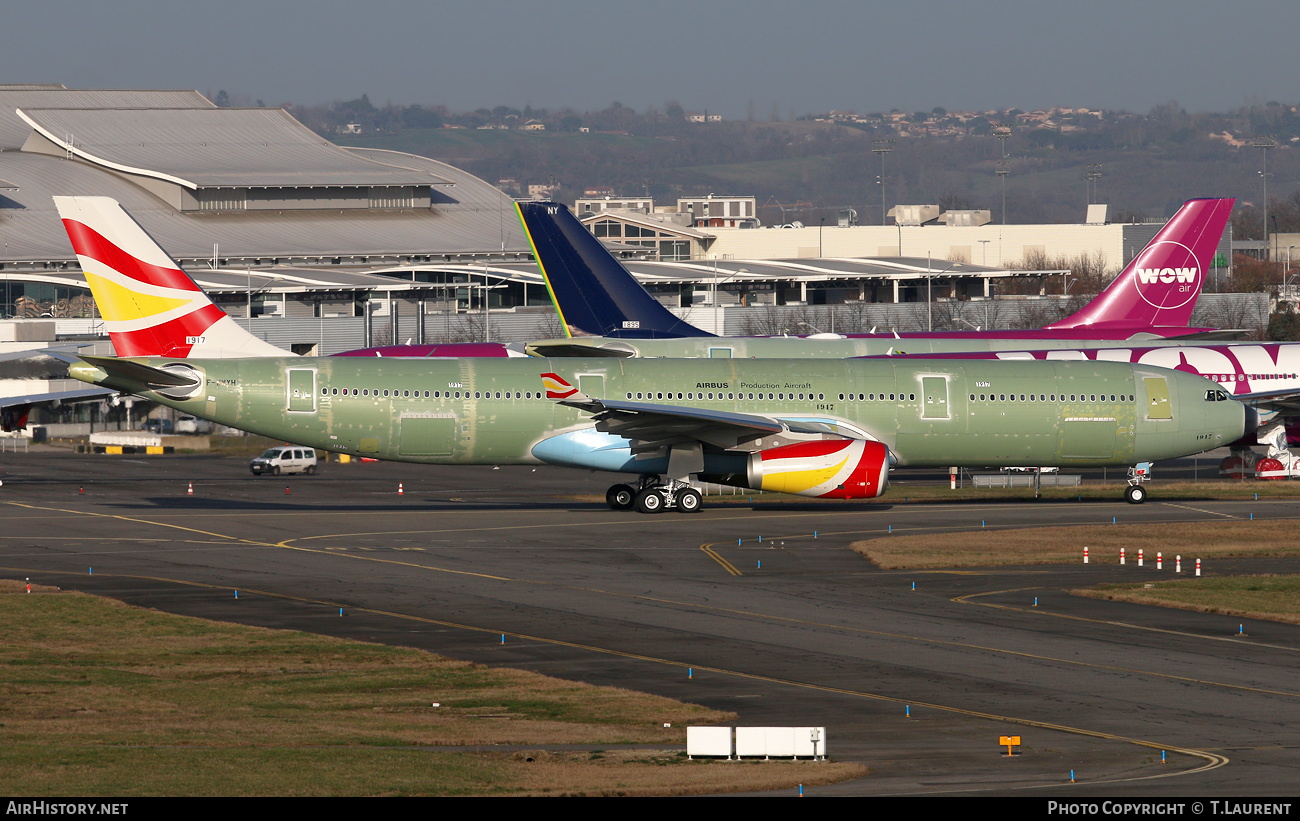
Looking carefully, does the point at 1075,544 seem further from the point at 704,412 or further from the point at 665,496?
the point at 665,496

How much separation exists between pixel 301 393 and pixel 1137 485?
82.6 feet

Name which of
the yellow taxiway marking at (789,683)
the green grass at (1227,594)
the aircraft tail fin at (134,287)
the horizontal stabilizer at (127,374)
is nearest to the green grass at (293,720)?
the yellow taxiway marking at (789,683)

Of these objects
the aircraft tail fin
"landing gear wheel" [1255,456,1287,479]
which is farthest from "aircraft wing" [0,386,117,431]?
"landing gear wheel" [1255,456,1287,479]

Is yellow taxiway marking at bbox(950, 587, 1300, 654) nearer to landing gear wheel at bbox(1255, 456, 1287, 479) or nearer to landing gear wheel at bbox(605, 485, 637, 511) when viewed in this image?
landing gear wheel at bbox(605, 485, 637, 511)

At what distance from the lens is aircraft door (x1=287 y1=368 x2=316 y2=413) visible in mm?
41969

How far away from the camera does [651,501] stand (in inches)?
1720

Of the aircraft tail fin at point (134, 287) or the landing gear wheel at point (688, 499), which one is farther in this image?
the landing gear wheel at point (688, 499)

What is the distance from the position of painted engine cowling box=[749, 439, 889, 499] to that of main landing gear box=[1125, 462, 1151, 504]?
9579mm

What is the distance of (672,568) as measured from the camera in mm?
33250

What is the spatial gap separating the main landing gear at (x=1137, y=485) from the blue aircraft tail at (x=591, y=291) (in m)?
17.0

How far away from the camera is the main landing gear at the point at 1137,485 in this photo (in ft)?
152

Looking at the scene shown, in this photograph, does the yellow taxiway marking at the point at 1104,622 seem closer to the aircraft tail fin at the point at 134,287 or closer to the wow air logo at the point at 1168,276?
the aircraft tail fin at the point at 134,287
